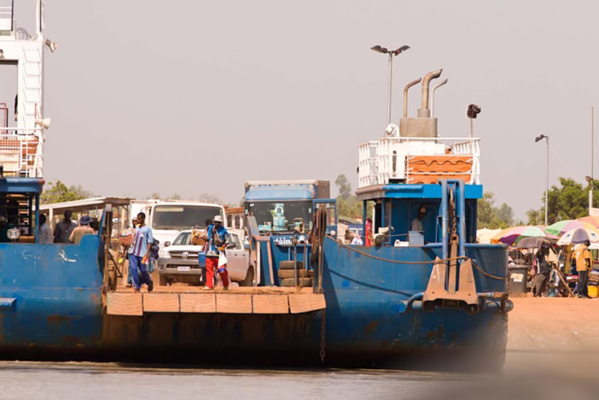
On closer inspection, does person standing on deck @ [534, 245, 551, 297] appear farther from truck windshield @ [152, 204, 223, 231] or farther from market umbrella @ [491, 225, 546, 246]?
truck windshield @ [152, 204, 223, 231]

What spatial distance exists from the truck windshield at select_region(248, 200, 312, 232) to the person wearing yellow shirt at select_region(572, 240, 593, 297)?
23.0ft

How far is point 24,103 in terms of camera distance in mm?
22703

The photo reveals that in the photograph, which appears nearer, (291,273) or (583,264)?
(291,273)

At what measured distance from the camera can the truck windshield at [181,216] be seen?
30156 mm

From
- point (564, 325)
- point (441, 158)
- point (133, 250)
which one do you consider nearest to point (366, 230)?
point (441, 158)

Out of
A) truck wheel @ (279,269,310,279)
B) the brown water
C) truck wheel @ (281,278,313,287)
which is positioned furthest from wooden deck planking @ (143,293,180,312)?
truck wheel @ (279,269,310,279)

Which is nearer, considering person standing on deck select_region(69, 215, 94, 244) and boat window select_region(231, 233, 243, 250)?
person standing on deck select_region(69, 215, 94, 244)

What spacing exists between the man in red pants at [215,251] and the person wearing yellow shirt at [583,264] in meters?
12.7

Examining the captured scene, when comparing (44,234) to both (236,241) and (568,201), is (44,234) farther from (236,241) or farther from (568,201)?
(568,201)

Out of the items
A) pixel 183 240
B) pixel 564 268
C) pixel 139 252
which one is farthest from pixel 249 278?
pixel 564 268

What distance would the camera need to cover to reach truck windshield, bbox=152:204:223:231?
3016cm

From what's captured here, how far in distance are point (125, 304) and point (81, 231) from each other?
3855 mm

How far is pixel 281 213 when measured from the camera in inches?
1249

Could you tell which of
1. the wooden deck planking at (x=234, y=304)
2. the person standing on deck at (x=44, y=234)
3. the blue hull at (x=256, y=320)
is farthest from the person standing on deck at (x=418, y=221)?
the person standing on deck at (x=44, y=234)
